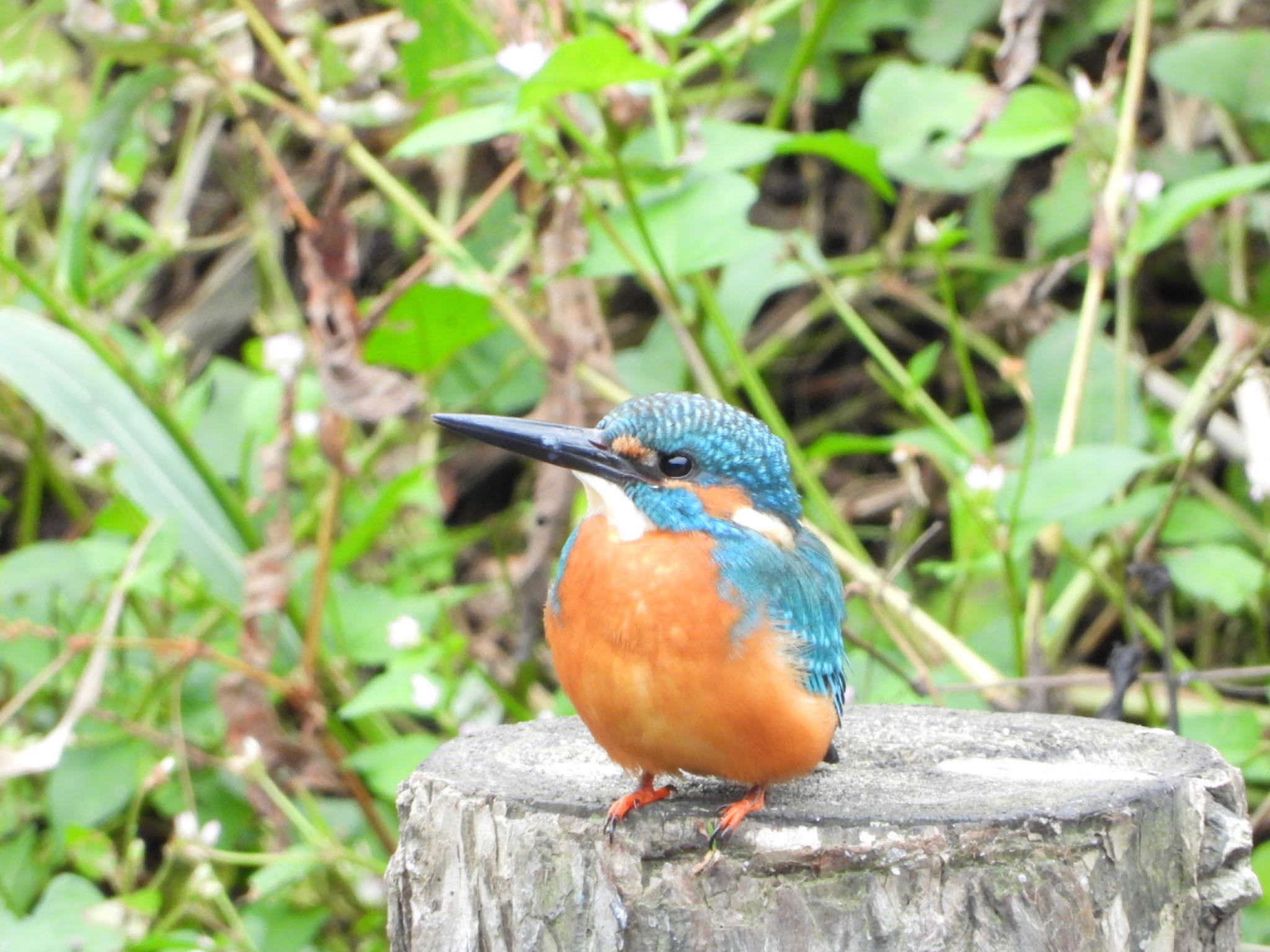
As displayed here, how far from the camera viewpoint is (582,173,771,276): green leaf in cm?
308

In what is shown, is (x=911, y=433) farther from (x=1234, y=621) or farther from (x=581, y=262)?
(x=1234, y=621)

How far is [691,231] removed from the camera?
3.16 metres

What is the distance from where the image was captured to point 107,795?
3.50m

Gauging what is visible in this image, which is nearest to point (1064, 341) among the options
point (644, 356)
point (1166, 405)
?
point (1166, 405)

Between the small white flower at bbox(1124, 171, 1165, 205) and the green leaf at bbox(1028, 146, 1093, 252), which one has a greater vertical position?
the small white flower at bbox(1124, 171, 1165, 205)

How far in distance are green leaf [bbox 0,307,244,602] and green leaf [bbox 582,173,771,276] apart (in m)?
1.07

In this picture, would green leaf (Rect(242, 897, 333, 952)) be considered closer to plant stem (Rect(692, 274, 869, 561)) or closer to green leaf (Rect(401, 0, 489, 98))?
plant stem (Rect(692, 274, 869, 561))

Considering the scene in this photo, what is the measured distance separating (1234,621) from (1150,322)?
1045 millimetres

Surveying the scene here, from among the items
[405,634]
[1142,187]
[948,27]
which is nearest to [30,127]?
[405,634]

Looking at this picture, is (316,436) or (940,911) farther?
(316,436)

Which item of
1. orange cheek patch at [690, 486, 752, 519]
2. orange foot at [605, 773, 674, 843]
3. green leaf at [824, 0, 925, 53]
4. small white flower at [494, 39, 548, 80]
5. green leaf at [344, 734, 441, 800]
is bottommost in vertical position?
green leaf at [344, 734, 441, 800]

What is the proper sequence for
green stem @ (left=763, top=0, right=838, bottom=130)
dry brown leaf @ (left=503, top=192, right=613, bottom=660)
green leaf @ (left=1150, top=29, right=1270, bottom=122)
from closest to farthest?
dry brown leaf @ (left=503, top=192, right=613, bottom=660) → green stem @ (left=763, top=0, right=838, bottom=130) → green leaf @ (left=1150, top=29, right=1270, bottom=122)

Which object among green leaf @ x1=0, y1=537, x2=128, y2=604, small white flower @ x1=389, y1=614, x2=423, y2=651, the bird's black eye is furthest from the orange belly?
green leaf @ x1=0, y1=537, x2=128, y2=604

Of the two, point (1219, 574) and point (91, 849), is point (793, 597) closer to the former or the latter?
point (1219, 574)
